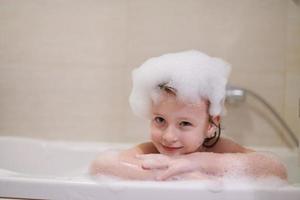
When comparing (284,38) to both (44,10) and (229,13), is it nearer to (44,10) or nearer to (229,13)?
(229,13)

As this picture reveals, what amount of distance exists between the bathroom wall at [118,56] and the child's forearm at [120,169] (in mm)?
606

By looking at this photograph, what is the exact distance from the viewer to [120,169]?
904mm

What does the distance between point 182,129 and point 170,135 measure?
4 cm

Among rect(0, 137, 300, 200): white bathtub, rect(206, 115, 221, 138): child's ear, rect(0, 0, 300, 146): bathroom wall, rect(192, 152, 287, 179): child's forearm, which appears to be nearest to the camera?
rect(0, 137, 300, 200): white bathtub

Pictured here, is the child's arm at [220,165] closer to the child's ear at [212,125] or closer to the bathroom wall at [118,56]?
the child's ear at [212,125]

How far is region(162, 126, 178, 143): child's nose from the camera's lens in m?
0.99

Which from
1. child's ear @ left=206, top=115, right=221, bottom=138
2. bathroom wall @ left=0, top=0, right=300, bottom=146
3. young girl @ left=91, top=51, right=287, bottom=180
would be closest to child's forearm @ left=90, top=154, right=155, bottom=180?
young girl @ left=91, top=51, right=287, bottom=180

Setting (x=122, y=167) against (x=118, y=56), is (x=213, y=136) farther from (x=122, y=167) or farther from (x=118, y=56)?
(x=118, y=56)

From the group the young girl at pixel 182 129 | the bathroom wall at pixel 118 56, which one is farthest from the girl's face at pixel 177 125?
the bathroom wall at pixel 118 56

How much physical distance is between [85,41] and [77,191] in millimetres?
853

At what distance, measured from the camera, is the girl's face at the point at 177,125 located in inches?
38.9

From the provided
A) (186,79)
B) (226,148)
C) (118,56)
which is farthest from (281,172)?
(118,56)

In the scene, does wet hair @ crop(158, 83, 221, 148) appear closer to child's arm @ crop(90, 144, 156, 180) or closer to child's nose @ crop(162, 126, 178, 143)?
child's nose @ crop(162, 126, 178, 143)

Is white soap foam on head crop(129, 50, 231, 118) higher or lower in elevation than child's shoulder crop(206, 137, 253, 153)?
higher
